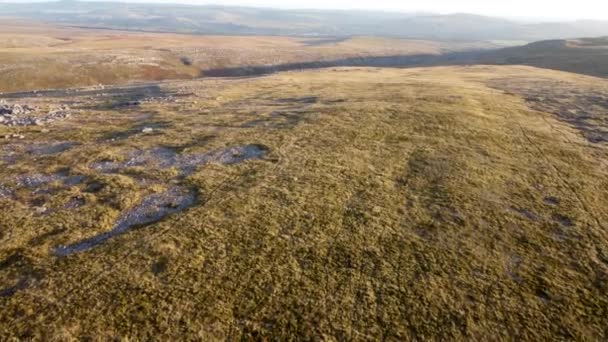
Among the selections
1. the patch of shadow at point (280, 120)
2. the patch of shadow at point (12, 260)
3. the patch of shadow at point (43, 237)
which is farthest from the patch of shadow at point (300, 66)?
the patch of shadow at point (12, 260)

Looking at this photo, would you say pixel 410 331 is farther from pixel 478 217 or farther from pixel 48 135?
pixel 48 135

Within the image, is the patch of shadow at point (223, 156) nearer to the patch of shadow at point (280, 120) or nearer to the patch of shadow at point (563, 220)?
the patch of shadow at point (280, 120)

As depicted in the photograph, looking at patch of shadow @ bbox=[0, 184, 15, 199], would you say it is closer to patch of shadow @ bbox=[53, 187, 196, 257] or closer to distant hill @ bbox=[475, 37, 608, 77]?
patch of shadow @ bbox=[53, 187, 196, 257]

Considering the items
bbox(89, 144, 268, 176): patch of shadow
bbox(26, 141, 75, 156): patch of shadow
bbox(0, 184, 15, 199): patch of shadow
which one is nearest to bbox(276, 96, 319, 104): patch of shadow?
bbox(89, 144, 268, 176): patch of shadow

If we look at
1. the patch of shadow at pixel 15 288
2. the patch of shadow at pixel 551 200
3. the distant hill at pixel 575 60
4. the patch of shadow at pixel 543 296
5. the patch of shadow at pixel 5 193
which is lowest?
the patch of shadow at pixel 15 288

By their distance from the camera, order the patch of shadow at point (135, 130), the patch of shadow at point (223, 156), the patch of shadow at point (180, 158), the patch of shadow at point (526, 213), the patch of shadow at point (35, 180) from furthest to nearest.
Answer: the patch of shadow at point (135, 130)
the patch of shadow at point (223, 156)
the patch of shadow at point (180, 158)
the patch of shadow at point (35, 180)
the patch of shadow at point (526, 213)

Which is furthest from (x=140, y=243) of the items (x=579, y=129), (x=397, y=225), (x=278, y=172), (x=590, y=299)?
(x=579, y=129)

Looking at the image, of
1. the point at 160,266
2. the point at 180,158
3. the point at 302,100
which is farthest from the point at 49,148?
the point at 302,100
